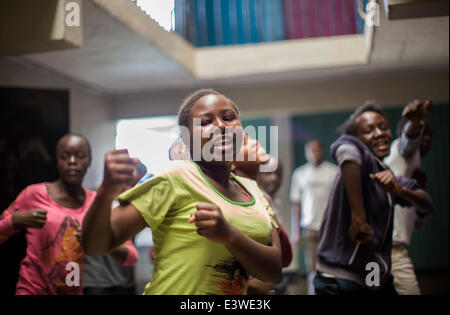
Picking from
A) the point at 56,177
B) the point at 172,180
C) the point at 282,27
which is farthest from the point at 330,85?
the point at 172,180

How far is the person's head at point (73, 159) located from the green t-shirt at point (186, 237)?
943 millimetres

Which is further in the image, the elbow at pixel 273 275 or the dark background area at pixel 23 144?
the dark background area at pixel 23 144

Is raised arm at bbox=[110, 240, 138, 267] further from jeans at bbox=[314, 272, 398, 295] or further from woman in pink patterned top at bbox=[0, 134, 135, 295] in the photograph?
jeans at bbox=[314, 272, 398, 295]

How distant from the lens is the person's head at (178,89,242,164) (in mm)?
1241

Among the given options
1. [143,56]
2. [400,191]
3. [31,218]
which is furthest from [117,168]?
[143,56]

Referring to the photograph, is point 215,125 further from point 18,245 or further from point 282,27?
point 282,27

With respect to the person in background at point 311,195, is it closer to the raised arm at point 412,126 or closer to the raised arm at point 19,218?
the raised arm at point 412,126

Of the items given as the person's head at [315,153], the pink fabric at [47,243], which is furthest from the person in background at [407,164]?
the person's head at [315,153]

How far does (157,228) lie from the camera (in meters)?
1.18

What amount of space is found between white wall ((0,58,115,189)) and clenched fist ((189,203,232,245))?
930 mm

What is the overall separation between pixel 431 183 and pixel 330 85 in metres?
1.76

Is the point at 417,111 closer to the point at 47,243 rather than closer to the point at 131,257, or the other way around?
the point at 131,257

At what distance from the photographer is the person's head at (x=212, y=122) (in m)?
1.24

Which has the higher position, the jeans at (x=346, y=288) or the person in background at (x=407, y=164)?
the person in background at (x=407, y=164)
